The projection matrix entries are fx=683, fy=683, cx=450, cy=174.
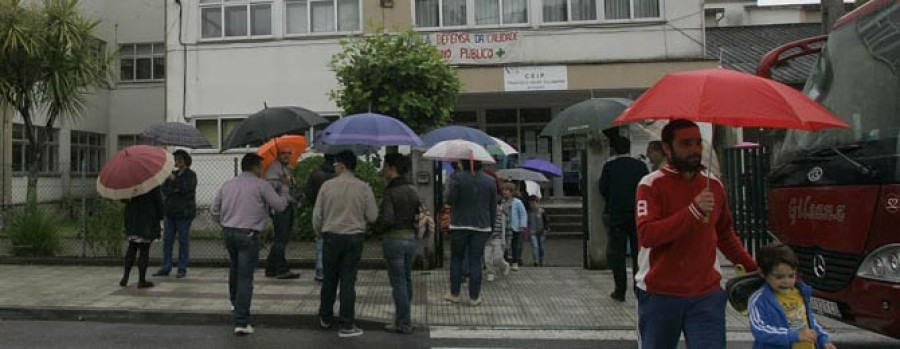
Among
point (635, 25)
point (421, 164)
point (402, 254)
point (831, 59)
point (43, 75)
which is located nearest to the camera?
point (831, 59)

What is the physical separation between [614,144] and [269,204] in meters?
3.73

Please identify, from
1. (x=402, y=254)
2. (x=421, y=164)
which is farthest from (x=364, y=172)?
(x=402, y=254)

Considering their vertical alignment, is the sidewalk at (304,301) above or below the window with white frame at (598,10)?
below

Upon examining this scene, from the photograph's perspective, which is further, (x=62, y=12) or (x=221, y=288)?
(x=62, y=12)

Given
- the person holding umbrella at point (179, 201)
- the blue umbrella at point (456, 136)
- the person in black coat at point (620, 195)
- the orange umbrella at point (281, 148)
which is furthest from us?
the person holding umbrella at point (179, 201)

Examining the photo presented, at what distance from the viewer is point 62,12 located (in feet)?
44.4

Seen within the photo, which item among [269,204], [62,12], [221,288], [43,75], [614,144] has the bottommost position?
[221,288]

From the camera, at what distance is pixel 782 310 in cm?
350

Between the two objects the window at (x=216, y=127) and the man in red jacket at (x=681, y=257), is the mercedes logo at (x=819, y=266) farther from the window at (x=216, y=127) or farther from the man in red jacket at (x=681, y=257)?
the window at (x=216, y=127)

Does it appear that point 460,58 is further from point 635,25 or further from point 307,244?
point 307,244

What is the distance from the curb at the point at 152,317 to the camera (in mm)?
7078

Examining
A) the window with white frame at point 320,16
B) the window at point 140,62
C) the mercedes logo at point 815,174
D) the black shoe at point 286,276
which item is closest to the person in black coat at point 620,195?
the mercedes logo at point 815,174

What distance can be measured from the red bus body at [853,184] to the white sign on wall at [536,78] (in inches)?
442

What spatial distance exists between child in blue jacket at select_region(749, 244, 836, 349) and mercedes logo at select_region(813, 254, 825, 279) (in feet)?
3.66
